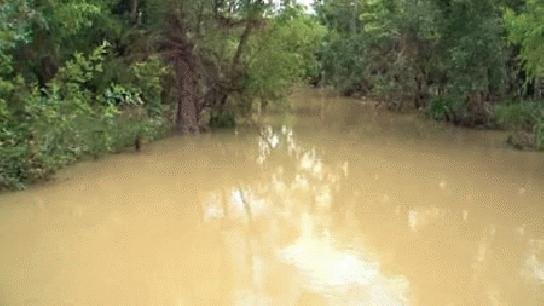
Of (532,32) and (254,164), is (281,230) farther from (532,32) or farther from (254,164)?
(532,32)

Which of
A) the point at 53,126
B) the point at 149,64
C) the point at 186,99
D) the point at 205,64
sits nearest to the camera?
the point at 53,126

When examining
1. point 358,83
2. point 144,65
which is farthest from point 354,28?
point 144,65

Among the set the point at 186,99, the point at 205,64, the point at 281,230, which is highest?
the point at 205,64

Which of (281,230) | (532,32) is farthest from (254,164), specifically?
(532,32)

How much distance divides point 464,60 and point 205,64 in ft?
25.3

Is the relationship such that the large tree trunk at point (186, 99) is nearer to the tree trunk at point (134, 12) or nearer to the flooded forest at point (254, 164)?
the flooded forest at point (254, 164)

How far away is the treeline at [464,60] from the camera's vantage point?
16.0 meters

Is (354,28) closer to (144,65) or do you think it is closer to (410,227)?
(144,65)

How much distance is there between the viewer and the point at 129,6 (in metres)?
21.0

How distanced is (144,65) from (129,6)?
14.6 ft

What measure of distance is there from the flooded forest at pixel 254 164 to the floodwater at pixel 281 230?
0.04 metres

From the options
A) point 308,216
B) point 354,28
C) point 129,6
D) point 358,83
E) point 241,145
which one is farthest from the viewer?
point 354,28

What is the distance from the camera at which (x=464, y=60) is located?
19500 millimetres

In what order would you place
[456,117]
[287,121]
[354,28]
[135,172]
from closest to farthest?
[135,172] → [456,117] → [287,121] → [354,28]
